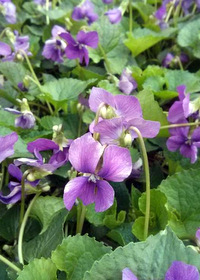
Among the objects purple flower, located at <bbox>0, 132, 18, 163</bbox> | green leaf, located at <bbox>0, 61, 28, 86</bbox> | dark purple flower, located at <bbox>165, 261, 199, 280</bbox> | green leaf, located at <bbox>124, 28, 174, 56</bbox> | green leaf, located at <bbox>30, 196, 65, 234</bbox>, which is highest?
dark purple flower, located at <bbox>165, 261, 199, 280</bbox>

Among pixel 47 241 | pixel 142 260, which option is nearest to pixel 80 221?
pixel 47 241

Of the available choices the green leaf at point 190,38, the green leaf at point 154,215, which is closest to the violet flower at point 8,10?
the green leaf at point 190,38

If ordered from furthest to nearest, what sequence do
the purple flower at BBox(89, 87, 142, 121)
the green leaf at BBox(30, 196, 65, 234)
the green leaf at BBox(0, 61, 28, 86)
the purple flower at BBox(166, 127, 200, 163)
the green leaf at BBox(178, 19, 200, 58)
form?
the green leaf at BBox(178, 19, 200, 58)
the green leaf at BBox(0, 61, 28, 86)
the purple flower at BBox(166, 127, 200, 163)
the green leaf at BBox(30, 196, 65, 234)
the purple flower at BBox(89, 87, 142, 121)

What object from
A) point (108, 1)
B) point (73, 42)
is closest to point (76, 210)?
point (73, 42)

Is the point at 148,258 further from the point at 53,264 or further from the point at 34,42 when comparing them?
the point at 34,42

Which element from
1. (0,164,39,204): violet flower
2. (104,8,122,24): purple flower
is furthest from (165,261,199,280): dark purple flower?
(104,8,122,24): purple flower

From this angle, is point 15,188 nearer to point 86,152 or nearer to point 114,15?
point 86,152

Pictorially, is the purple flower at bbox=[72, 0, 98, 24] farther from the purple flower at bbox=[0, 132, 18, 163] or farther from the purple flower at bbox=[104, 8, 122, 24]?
the purple flower at bbox=[0, 132, 18, 163]
